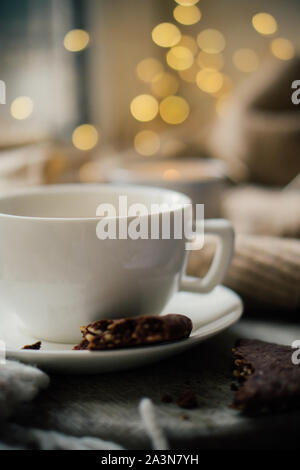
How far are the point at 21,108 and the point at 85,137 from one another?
413mm

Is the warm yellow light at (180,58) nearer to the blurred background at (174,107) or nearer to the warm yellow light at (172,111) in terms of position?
the blurred background at (174,107)

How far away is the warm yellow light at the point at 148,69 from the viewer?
2.72m

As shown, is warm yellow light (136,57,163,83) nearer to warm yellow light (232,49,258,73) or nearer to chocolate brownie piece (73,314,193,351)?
warm yellow light (232,49,258,73)

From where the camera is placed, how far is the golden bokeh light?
2600 mm

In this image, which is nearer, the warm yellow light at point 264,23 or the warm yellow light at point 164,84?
the warm yellow light at point 264,23

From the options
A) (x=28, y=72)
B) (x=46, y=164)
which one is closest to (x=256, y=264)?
(x=46, y=164)

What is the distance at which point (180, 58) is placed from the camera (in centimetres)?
270

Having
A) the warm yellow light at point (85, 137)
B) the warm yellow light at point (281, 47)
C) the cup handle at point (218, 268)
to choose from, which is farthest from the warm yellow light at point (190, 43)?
the cup handle at point (218, 268)

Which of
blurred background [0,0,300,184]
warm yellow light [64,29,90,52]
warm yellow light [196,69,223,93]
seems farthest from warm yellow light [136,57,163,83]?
warm yellow light [64,29,90,52]

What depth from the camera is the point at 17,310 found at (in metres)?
0.50

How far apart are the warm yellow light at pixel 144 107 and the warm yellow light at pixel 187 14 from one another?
0.45 m

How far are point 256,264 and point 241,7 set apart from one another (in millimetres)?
2221

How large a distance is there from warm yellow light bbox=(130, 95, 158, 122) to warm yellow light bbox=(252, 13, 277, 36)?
2.25ft

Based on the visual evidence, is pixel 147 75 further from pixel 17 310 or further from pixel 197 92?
pixel 17 310
